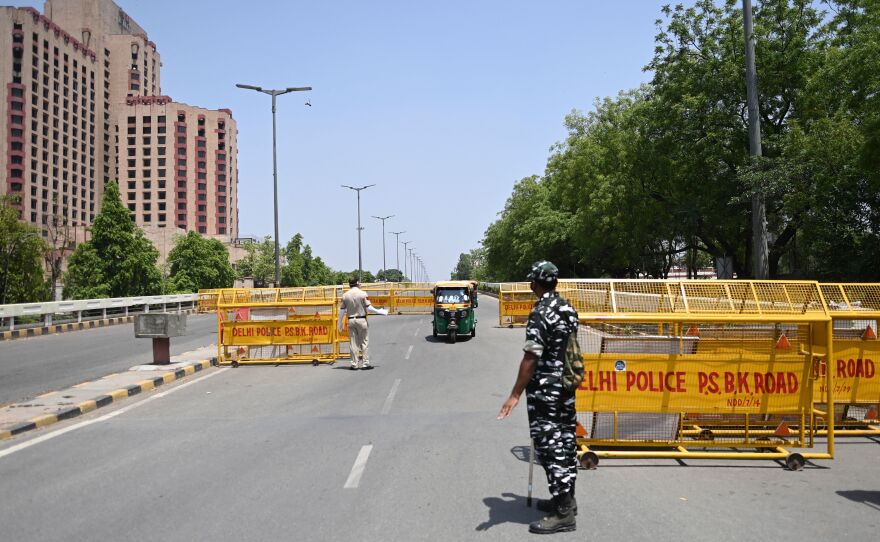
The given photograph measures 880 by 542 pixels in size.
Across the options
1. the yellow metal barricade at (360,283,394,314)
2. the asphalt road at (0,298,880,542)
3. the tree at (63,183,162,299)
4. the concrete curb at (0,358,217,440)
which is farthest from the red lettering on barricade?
the tree at (63,183,162,299)

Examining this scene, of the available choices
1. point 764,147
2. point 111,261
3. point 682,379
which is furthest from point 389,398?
point 111,261

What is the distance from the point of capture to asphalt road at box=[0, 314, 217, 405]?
12750 mm

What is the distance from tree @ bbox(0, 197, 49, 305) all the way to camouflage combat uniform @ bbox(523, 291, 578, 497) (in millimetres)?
41067

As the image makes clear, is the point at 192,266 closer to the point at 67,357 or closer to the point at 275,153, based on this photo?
the point at 275,153

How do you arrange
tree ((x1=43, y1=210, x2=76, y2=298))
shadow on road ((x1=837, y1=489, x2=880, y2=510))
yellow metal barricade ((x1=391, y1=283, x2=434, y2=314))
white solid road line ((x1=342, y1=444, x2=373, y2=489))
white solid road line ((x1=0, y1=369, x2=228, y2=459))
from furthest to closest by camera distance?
tree ((x1=43, y1=210, x2=76, y2=298)) < yellow metal barricade ((x1=391, y1=283, x2=434, y2=314)) < white solid road line ((x1=0, y1=369, x2=228, y2=459)) < white solid road line ((x1=342, y1=444, x2=373, y2=489)) < shadow on road ((x1=837, y1=489, x2=880, y2=510))

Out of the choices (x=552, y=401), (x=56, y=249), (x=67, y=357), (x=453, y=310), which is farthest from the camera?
(x=56, y=249)

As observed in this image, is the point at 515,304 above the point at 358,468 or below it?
above

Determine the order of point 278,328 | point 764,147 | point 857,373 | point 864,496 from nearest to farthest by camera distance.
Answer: point 864,496, point 857,373, point 278,328, point 764,147

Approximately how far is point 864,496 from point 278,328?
12.5 meters

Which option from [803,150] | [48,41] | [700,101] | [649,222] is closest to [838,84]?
[803,150]

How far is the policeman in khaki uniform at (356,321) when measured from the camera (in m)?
14.1

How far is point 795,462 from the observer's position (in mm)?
6633

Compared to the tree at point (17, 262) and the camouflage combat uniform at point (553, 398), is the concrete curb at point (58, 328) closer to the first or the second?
the tree at point (17, 262)

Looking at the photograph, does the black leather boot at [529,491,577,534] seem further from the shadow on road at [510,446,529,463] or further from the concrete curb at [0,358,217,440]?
the concrete curb at [0,358,217,440]
